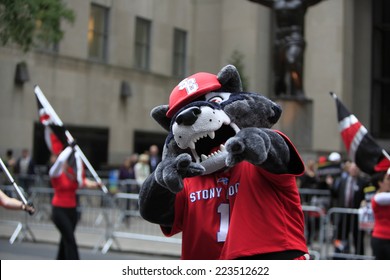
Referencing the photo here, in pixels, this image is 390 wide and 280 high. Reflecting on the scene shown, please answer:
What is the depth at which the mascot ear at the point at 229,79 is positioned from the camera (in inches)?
135

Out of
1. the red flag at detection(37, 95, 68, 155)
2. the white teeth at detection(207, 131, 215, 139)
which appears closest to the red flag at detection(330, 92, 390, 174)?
the red flag at detection(37, 95, 68, 155)

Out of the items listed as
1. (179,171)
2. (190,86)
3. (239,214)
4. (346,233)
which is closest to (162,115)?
(190,86)

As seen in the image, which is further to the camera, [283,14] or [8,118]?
[8,118]

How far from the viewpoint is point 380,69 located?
2806 centimetres

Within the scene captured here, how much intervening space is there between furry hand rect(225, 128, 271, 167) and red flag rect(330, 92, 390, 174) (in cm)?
469

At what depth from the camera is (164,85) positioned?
495 inches

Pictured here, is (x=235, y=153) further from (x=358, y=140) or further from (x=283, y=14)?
(x=283, y=14)

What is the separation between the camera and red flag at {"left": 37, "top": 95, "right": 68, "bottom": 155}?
910cm

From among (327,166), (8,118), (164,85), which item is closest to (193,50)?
(164,85)

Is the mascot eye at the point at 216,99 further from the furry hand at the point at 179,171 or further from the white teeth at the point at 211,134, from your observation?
the furry hand at the point at 179,171

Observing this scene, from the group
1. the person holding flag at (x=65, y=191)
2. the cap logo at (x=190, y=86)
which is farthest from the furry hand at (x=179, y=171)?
the person holding flag at (x=65, y=191)

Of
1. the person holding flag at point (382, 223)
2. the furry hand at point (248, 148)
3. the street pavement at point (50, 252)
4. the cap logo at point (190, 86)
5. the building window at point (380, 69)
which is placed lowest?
the street pavement at point (50, 252)

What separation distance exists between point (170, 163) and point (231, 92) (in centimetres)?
52

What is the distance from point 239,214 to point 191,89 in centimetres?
63
